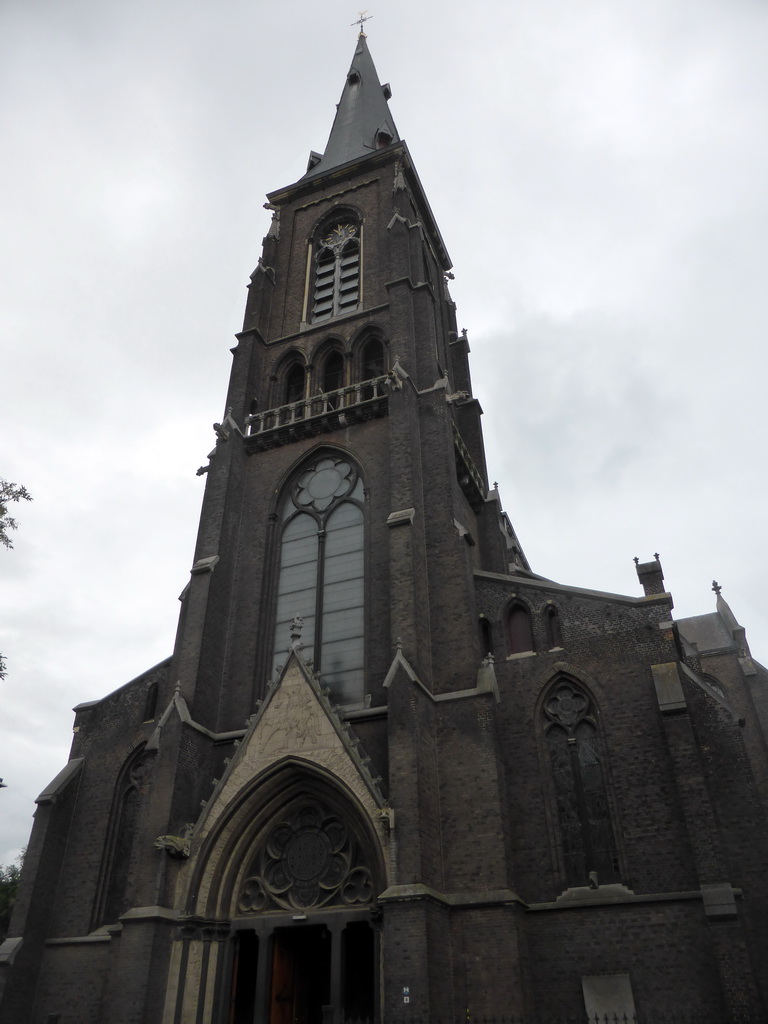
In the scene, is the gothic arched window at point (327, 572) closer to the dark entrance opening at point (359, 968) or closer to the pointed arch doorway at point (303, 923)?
the pointed arch doorway at point (303, 923)

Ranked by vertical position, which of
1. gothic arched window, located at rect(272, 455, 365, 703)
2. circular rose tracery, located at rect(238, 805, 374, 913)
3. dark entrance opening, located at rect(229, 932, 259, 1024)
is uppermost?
gothic arched window, located at rect(272, 455, 365, 703)

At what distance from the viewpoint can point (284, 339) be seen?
28.1 meters

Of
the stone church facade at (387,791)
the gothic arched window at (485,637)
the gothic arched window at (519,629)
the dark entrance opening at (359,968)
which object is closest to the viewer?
the stone church facade at (387,791)

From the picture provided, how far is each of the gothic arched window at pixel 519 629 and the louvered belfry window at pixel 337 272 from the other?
42.9 feet

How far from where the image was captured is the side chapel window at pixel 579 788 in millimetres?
16562

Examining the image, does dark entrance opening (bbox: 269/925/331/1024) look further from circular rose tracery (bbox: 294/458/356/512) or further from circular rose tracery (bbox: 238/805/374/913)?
circular rose tracery (bbox: 294/458/356/512)

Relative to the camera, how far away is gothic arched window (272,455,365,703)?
20.2 m

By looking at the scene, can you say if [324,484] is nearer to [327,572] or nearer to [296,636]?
[327,572]

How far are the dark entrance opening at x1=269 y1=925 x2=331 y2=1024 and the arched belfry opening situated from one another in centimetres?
2

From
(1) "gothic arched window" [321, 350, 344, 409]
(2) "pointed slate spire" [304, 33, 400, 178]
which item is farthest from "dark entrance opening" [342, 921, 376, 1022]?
(2) "pointed slate spire" [304, 33, 400, 178]

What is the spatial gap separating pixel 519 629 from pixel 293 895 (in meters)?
7.88

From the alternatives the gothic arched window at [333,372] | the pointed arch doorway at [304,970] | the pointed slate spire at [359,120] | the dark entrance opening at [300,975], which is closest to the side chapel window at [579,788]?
the pointed arch doorway at [304,970]

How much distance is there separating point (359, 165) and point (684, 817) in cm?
2641

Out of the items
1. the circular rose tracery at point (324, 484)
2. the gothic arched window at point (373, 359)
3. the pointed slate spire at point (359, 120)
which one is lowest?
the circular rose tracery at point (324, 484)
